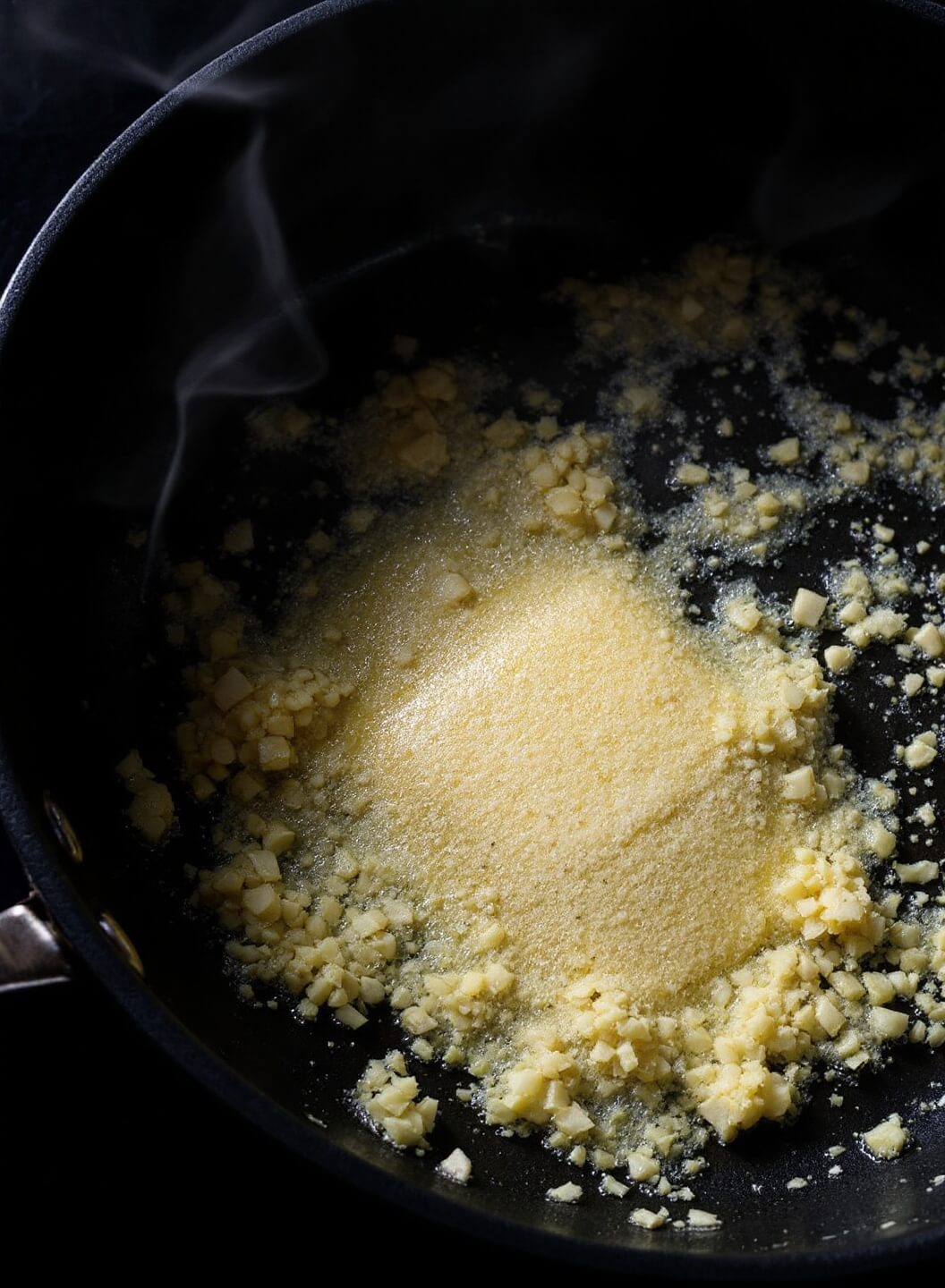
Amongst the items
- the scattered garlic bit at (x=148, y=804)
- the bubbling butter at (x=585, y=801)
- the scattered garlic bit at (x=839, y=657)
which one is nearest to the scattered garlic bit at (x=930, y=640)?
the scattered garlic bit at (x=839, y=657)

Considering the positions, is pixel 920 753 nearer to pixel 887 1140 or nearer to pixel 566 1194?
pixel 887 1140

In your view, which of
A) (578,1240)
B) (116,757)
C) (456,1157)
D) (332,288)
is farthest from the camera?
(332,288)

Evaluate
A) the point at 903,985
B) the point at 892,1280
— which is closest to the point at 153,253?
the point at 903,985

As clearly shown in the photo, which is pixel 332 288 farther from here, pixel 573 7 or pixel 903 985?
pixel 903 985

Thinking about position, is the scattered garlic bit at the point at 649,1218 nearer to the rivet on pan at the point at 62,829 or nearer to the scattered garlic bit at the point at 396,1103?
the scattered garlic bit at the point at 396,1103

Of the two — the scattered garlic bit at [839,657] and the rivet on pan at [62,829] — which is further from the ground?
the rivet on pan at [62,829]

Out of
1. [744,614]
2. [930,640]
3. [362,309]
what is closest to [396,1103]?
[744,614]
